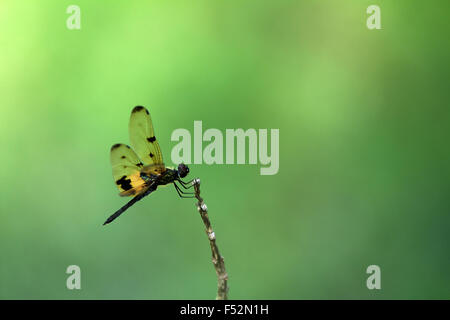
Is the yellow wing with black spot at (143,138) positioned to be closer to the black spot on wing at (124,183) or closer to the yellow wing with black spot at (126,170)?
the yellow wing with black spot at (126,170)

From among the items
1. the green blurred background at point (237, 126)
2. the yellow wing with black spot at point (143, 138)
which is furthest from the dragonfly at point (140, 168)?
the green blurred background at point (237, 126)

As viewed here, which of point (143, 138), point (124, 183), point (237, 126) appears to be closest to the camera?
point (124, 183)

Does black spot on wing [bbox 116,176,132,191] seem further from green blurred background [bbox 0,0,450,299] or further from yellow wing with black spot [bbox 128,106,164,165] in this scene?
green blurred background [bbox 0,0,450,299]

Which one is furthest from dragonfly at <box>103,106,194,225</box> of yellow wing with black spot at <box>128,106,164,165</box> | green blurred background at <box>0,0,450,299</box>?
green blurred background at <box>0,0,450,299</box>

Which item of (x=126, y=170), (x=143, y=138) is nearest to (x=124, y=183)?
(x=126, y=170)

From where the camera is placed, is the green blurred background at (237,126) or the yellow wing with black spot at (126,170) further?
the green blurred background at (237,126)

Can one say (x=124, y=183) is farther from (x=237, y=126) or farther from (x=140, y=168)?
(x=237, y=126)

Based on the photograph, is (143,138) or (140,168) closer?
(140,168)

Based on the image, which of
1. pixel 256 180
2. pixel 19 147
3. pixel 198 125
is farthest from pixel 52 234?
pixel 256 180
